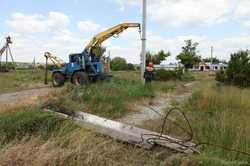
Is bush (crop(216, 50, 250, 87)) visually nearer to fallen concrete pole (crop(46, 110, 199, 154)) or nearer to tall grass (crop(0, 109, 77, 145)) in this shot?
fallen concrete pole (crop(46, 110, 199, 154))

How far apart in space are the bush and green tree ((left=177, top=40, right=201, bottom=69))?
37.0 metres

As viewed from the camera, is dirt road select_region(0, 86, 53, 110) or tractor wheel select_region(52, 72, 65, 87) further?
tractor wheel select_region(52, 72, 65, 87)

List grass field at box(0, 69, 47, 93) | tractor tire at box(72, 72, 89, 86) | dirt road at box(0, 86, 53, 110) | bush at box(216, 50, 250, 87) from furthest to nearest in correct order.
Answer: grass field at box(0, 69, 47, 93) < bush at box(216, 50, 250, 87) < tractor tire at box(72, 72, 89, 86) < dirt road at box(0, 86, 53, 110)

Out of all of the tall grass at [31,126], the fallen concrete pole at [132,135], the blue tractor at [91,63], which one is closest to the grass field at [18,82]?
the blue tractor at [91,63]

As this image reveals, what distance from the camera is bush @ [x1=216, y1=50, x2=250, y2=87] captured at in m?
18.8

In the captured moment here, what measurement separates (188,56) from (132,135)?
54051 mm

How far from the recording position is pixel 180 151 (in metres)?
4.31

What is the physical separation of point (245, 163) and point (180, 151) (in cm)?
87

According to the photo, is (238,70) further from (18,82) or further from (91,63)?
(18,82)

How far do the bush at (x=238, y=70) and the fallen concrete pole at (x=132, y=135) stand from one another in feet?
49.1

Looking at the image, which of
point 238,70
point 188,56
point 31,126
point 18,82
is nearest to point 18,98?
point 31,126

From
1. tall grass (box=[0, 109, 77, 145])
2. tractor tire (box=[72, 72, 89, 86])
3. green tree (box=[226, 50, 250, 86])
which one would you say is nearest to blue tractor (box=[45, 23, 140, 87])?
tractor tire (box=[72, 72, 89, 86])

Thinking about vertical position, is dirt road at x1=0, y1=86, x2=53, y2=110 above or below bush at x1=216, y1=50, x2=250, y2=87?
below

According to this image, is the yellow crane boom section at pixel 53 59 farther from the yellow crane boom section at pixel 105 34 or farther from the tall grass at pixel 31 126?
the tall grass at pixel 31 126
